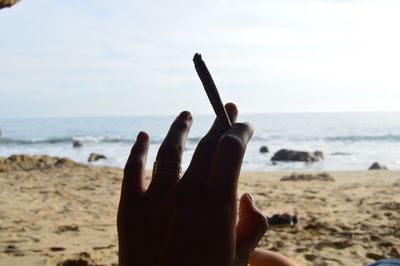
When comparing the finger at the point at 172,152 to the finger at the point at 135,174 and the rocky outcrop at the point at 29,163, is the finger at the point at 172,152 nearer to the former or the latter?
the finger at the point at 135,174

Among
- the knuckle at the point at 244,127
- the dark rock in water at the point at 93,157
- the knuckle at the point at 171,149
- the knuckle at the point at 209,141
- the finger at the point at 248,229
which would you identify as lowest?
the dark rock in water at the point at 93,157

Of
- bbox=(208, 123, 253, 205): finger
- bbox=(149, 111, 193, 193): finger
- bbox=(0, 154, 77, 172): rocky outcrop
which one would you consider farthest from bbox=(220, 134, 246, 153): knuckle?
bbox=(0, 154, 77, 172): rocky outcrop

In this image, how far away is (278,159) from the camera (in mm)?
19141

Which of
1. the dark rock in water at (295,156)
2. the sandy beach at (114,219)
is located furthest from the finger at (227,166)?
the dark rock in water at (295,156)

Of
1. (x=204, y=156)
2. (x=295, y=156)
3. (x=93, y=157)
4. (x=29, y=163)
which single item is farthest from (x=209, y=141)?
(x=93, y=157)

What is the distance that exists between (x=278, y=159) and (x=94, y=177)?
1075 centimetres

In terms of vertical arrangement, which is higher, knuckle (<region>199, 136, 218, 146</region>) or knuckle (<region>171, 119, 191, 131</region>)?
knuckle (<region>171, 119, 191, 131</region>)

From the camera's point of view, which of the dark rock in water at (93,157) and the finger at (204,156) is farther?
the dark rock in water at (93,157)

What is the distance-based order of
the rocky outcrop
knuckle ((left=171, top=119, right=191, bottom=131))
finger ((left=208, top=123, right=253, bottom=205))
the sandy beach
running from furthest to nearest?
the rocky outcrop
the sandy beach
knuckle ((left=171, top=119, right=191, bottom=131))
finger ((left=208, top=123, right=253, bottom=205))

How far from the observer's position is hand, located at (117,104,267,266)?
822 mm

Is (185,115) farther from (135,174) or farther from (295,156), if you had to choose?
(295,156)

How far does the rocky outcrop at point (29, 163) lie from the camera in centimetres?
1192

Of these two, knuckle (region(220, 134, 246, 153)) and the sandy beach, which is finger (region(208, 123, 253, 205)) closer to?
knuckle (region(220, 134, 246, 153))

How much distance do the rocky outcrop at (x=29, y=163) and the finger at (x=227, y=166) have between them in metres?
11.8
